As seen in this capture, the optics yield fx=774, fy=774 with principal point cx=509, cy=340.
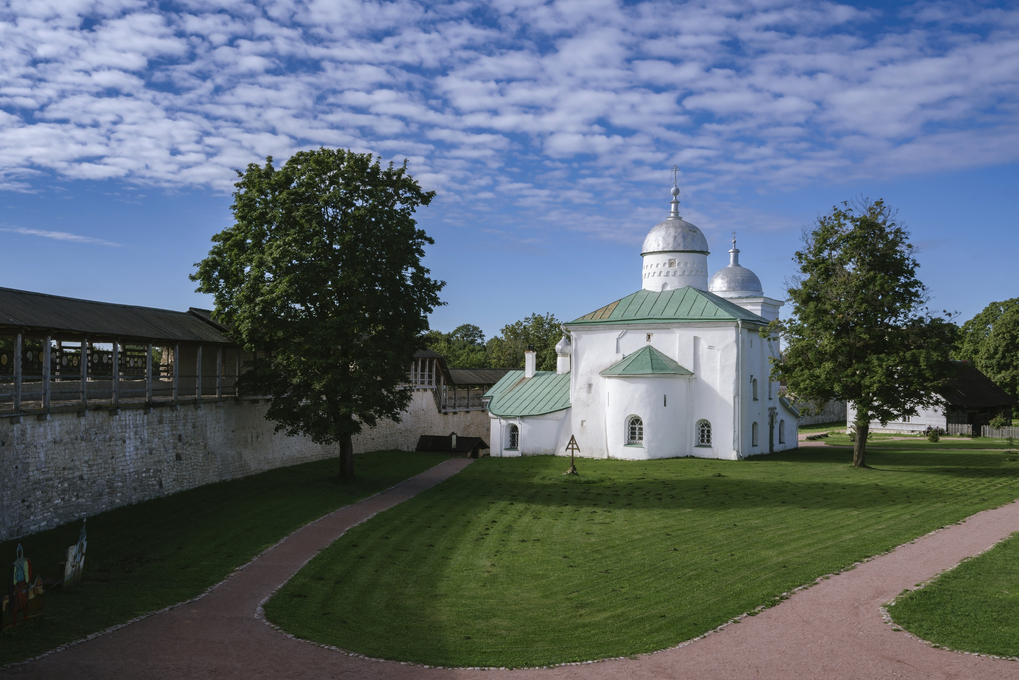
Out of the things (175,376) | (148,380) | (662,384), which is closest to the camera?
(148,380)

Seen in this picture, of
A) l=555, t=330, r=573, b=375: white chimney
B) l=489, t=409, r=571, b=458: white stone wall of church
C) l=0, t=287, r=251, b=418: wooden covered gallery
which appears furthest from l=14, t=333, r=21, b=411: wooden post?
l=555, t=330, r=573, b=375: white chimney

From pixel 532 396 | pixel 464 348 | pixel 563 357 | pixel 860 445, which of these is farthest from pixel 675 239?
pixel 464 348

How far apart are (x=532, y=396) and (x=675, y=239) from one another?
11.7 m

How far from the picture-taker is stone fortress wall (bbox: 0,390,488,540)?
58.7 ft

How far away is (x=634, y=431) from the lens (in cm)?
3650

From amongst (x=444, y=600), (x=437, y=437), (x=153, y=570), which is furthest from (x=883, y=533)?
(x=437, y=437)

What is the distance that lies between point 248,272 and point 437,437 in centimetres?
2024

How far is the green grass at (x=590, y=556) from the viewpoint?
1212 cm

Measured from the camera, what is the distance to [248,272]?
84.2ft

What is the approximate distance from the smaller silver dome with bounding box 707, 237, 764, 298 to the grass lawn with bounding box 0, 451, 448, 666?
33.6 metres

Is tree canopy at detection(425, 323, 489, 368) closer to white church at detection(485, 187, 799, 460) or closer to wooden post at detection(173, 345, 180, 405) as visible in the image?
white church at detection(485, 187, 799, 460)

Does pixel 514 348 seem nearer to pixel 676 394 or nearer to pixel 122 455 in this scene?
pixel 676 394

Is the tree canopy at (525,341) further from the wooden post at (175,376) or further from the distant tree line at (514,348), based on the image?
the wooden post at (175,376)

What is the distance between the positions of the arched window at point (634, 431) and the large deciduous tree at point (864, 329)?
7.23m
